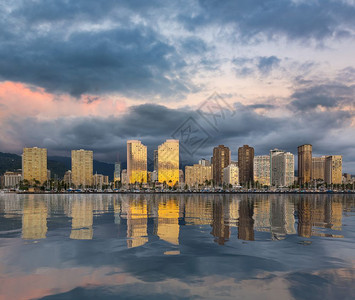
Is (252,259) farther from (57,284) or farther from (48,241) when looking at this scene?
(48,241)

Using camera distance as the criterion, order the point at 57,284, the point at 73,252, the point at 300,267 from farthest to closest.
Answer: the point at 73,252
the point at 300,267
the point at 57,284

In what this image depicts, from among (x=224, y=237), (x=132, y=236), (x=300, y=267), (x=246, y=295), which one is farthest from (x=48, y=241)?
(x=300, y=267)

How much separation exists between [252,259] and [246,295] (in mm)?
6755

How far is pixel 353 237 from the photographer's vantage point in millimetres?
30438

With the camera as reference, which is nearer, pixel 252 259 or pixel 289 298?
pixel 289 298

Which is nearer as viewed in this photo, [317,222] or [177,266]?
[177,266]

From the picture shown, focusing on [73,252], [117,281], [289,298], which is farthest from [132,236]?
[289,298]

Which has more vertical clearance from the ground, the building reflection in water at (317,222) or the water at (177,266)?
the water at (177,266)

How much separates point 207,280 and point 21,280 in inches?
435

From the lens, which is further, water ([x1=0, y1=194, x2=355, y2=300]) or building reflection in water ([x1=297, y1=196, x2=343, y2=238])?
building reflection in water ([x1=297, y1=196, x2=343, y2=238])

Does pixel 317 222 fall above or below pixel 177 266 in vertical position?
below

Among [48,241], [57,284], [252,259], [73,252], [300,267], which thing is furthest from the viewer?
[48,241]

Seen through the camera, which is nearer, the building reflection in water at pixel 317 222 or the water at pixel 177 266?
the water at pixel 177 266

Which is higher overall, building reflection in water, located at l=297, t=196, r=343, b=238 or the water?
the water
